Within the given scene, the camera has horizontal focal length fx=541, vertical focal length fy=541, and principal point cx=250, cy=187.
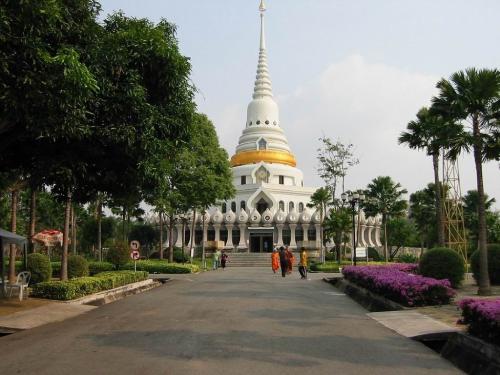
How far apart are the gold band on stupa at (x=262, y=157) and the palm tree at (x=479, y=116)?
2073 inches

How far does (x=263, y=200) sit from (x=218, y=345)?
56.9 m

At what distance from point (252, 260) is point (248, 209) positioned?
13115 millimetres

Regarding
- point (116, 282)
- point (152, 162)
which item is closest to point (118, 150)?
point (152, 162)

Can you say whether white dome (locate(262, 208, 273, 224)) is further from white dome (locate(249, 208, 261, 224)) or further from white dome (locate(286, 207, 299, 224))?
white dome (locate(286, 207, 299, 224))

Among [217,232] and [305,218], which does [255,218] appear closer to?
[217,232]

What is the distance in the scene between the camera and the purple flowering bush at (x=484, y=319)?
7199 mm

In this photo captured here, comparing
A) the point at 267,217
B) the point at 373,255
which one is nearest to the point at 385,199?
the point at 373,255

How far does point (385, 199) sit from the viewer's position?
165 ft

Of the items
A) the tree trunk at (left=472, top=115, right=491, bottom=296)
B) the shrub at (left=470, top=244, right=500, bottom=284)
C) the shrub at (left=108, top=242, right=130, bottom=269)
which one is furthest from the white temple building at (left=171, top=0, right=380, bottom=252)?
the tree trunk at (left=472, top=115, right=491, bottom=296)

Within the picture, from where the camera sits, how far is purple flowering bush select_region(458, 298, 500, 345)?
7199mm

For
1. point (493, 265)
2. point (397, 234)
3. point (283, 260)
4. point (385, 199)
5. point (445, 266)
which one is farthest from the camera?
point (397, 234)

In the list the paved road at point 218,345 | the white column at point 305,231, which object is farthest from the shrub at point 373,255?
the paved road at point 218,345

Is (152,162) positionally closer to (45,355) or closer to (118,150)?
(118,150)

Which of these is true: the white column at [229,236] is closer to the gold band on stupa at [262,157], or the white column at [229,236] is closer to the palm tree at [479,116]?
the gold band on stupa at [262,157]
